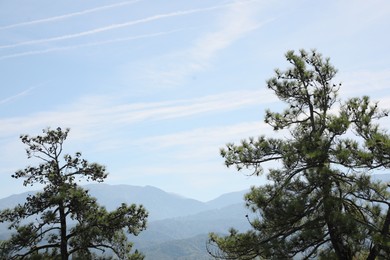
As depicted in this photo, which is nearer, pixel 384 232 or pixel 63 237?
pixel 384 232

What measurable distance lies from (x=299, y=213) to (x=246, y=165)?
231 cm

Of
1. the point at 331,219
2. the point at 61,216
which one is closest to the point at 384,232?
the point at 331,219

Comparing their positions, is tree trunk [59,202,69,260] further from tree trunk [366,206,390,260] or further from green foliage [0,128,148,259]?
tree trunk [366,206,390,260]

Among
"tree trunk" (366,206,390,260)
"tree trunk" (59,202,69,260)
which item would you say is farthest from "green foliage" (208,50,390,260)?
"tree trunk" (59,202,69,260)

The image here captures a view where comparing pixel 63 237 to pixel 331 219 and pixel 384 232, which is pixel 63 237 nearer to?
pixel 331 219

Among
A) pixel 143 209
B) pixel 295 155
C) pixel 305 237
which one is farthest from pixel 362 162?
pixel 143 209

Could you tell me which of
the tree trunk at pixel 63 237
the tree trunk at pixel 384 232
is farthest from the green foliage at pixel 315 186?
the tree trunk at pixel 63 237

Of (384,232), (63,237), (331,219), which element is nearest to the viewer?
(384,232)

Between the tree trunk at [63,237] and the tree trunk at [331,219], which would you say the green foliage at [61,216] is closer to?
the tree trunk at [63,237]

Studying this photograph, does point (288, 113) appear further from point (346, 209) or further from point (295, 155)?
point (346, 209)

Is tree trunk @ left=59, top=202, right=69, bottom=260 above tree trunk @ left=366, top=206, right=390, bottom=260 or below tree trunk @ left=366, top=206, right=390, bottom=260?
above

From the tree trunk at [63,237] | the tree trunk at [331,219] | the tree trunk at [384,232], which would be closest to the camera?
the tree trunk at [384,232]

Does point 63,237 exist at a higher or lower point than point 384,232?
higher

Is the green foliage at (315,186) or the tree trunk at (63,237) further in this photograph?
the tree trunk at (63,237)
